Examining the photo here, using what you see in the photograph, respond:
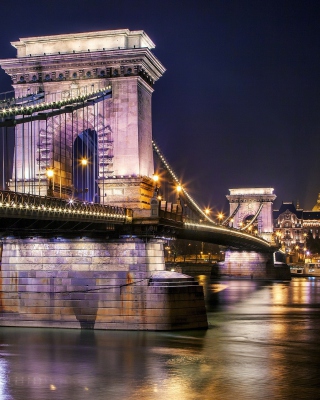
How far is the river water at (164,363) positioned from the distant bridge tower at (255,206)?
336 feet

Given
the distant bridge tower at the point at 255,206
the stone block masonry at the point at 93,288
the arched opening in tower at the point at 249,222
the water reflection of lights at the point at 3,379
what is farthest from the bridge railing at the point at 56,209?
the distant bridge tower at the point at 255,206

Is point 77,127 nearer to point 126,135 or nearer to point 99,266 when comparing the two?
point 126,135

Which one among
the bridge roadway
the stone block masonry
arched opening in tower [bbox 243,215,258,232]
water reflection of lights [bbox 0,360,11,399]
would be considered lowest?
water reflection of lights [bbox 0,360,11,399]

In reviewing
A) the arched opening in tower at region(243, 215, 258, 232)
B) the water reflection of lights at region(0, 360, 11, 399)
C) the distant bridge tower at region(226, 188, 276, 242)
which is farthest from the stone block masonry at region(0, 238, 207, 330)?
the distant bridge tower at region(226, 188, 276, 242)

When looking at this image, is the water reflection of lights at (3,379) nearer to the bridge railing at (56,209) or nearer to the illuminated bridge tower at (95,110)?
the bridge railing at (56,209)

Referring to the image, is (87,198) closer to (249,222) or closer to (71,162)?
(71,162)

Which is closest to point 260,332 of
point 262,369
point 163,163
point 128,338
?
point 128,338

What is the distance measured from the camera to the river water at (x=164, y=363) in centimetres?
2959

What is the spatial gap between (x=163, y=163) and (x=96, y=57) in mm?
16469

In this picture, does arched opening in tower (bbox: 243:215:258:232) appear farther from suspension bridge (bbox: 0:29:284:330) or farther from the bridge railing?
the bridge railing

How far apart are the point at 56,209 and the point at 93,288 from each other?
7593 mm

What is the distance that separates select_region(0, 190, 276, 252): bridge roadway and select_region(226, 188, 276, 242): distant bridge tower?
331 ft

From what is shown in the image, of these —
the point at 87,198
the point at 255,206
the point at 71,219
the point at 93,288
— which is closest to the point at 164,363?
the point at 71,219

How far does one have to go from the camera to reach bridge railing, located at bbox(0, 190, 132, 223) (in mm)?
33188
